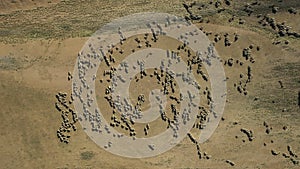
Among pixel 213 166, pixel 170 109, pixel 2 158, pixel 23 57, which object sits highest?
pixel 23 57

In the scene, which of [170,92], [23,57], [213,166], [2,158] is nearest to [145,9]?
[170,92]

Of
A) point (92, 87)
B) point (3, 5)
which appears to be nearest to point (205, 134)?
point (92, 87)

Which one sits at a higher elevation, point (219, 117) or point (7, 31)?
point (7, 31)

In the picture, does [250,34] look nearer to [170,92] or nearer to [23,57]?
[170,92]

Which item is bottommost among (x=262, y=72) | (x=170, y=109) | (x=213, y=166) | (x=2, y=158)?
(x=213, y=166)

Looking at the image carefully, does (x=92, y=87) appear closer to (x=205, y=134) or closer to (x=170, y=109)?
(x=170, y=109)

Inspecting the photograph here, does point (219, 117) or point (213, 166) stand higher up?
point (219, 117)
